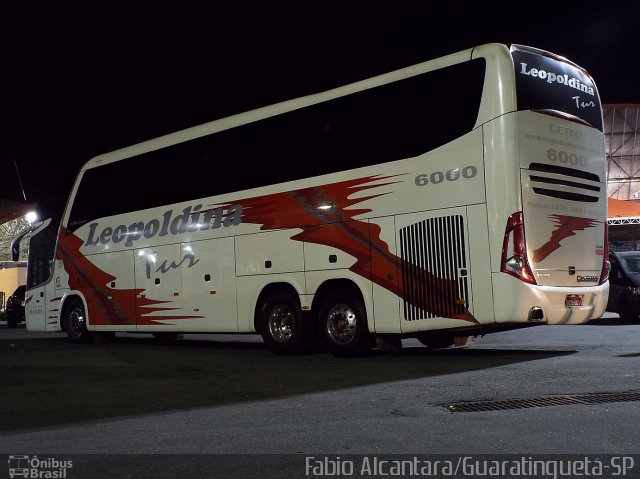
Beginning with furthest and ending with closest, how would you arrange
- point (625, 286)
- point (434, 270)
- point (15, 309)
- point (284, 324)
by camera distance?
point (15, 309), point (625, 286), point (284, 324), point (434, 270)

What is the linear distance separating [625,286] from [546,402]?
13087 millimetres

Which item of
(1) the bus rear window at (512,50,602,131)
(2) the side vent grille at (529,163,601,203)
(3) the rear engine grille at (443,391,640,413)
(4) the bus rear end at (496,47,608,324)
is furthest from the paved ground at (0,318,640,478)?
(1) the bus rear window at (512,50,602,131)

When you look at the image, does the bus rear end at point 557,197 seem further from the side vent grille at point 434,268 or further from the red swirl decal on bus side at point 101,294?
the red swirl decal on bus side at point 101,294

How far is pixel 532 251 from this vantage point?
10.4 m

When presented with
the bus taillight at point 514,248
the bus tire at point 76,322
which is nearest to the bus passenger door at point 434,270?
the bus taillight at point 514,248

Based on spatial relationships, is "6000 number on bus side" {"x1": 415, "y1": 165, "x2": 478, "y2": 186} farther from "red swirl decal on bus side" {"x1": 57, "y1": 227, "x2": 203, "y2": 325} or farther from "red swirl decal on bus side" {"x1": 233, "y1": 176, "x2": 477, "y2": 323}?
"red swirl decal on bus side" {"x1": 57, "y1": 227, "x2": 203, "y2": 325}

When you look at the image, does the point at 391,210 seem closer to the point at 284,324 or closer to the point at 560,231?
the point at 560,231

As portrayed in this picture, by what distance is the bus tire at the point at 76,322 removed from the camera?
17859 millimetres

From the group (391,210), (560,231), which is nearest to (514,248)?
(560,231)

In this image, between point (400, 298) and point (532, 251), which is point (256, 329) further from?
point (532, 251)

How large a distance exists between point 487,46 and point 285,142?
146 inches

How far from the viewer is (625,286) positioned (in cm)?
1923

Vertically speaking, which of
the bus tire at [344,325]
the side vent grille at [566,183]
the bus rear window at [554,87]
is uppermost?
the bus rear window at [554,87]

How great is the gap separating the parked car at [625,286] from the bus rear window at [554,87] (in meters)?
8.27
